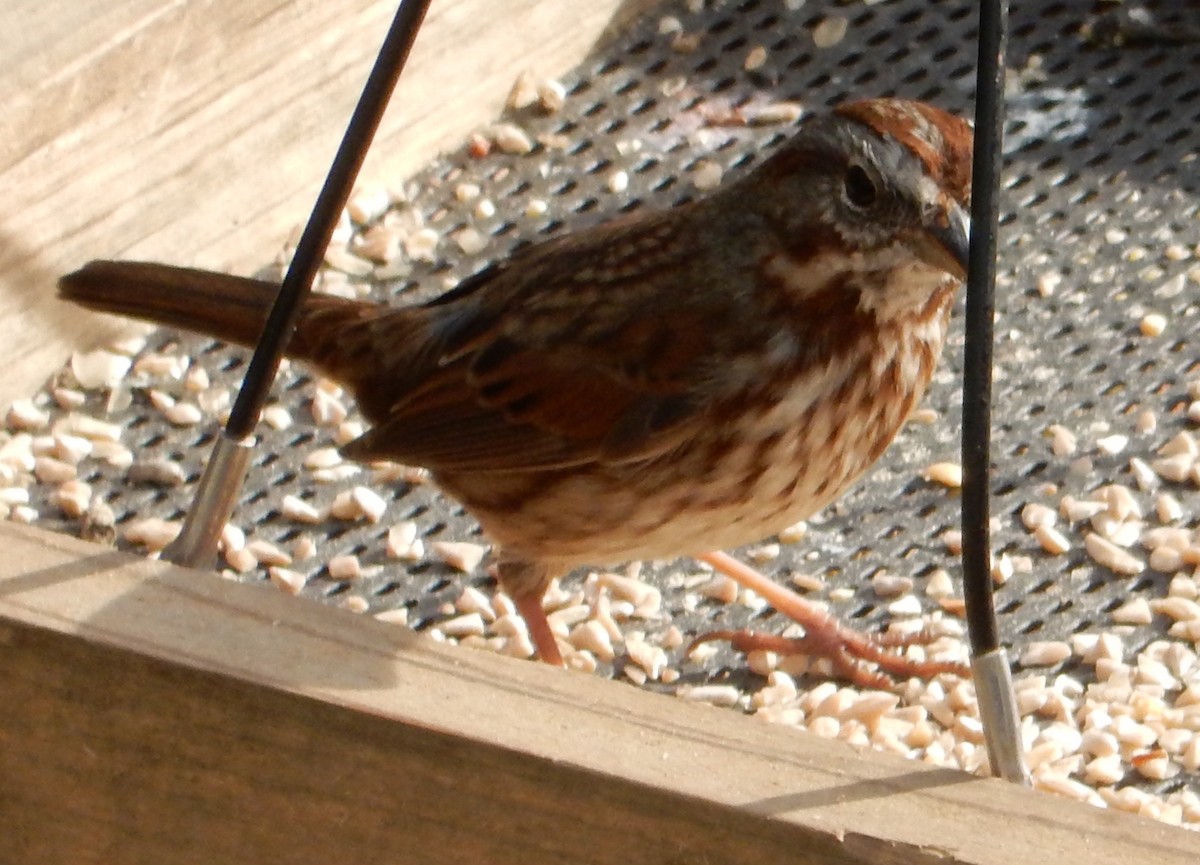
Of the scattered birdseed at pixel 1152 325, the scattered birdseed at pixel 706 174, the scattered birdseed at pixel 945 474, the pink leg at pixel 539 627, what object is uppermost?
the scattered birdseed at pixel 706 174

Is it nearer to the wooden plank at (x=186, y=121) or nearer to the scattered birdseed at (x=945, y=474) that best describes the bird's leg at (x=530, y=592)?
the scattered birdseed at (x=945, y=474)

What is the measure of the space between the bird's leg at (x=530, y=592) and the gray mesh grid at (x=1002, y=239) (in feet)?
0.43

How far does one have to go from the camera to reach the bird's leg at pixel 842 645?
2402 mm

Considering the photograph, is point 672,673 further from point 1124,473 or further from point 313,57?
point 313,57

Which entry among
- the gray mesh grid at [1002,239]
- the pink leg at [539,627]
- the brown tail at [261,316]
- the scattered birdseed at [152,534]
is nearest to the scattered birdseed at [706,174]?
the gray mesh grid at [1002,239]

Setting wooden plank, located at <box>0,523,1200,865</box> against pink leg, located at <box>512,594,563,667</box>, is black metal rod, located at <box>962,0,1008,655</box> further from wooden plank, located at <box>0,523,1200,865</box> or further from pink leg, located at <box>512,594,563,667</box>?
pink leg, located at <box>512,594,563,667</box>

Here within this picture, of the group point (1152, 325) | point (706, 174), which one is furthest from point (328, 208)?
point (1152, 325)

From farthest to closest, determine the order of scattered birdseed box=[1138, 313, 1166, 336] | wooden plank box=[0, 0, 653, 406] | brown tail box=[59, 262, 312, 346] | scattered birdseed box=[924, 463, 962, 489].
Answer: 1. scattered birdseed box=[1138, 313, 1166, 336]
2. scattered birdseed box=[924, 463, 962, 489]
3. wooden plank box=[0, 0, 653, 406]
4. brown tail box=[59, 262, 312, 346]

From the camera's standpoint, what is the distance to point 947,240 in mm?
1990

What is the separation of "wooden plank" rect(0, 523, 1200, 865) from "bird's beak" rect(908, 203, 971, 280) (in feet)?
1.84

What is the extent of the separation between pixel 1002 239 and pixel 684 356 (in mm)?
961

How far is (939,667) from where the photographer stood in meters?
2.43

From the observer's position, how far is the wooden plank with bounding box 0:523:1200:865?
63.7 inches

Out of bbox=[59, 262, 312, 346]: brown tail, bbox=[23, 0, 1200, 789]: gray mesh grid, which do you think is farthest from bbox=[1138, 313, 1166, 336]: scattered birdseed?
bbox=[59, 262, 312, 346]: brown tail
